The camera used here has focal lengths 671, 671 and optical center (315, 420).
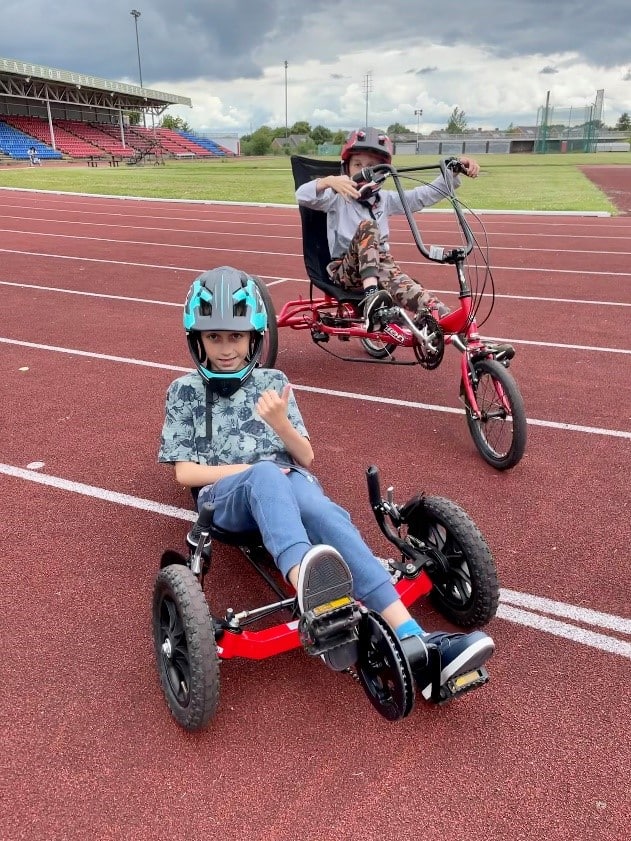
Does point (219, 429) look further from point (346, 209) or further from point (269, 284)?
point (269, 284)

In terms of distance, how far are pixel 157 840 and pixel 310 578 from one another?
2.65 ft

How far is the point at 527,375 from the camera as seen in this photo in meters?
5.46

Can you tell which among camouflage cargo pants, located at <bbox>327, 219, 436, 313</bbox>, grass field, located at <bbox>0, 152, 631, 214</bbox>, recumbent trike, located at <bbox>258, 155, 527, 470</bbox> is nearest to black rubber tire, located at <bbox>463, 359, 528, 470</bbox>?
recumbent trike, located at <bbox>258, 155, 527, 470</bbox>

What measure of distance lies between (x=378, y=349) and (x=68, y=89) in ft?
194

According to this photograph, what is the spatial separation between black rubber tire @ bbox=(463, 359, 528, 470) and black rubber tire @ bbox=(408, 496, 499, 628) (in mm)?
1213

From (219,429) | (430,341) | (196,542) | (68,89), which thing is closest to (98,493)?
(219,429)

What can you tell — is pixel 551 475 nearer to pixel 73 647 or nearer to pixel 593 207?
pixel 73 647

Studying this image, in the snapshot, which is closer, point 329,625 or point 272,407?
point 329,625

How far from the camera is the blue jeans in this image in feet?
7.02

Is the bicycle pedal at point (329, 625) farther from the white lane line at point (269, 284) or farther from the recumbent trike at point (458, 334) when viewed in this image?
the white lane line at point (269, 284)

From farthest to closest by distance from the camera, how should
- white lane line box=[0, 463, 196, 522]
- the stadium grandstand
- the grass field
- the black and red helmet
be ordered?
the stadium grandstand < the grass field < the black and red helmet < white lane line box=[0, 463, 196, 522]

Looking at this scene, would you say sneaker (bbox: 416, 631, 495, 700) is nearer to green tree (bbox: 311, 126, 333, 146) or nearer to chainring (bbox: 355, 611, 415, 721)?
chainring (bbox: 355, 611, 415, 721)

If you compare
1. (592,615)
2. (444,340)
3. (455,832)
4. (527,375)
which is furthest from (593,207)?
(455,832)

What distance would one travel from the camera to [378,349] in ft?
19.1
